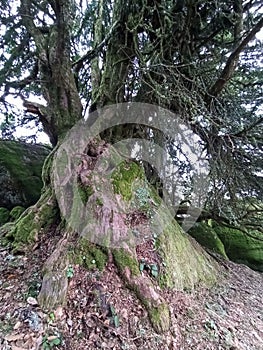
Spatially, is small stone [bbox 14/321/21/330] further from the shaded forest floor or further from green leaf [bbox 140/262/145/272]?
green leaf [bbox 140/262/145/272]

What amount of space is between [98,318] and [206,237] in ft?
15.2

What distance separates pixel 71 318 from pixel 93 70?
4.24 meters

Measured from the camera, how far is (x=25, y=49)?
15.9 ft

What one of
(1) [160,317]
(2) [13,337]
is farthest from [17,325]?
(1) [160,317]

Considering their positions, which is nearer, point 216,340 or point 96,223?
point 216,340

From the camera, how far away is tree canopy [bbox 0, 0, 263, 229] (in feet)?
12.6

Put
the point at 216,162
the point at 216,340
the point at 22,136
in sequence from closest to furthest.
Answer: the point at 216,340
the point at 216,162
the point at 22,136

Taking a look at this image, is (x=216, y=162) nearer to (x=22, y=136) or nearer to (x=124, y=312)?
(x=124, y=312)

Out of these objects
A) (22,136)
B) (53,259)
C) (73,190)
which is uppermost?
(22,136)

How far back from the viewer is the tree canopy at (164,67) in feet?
12.6

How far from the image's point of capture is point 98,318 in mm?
2441

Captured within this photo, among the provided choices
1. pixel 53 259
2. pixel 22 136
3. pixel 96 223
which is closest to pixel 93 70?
pixel 22 136

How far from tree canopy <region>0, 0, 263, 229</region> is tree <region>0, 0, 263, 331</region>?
0.05 ft

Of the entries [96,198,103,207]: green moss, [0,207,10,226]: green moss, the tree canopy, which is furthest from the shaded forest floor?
the tree canopy
